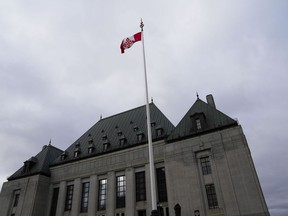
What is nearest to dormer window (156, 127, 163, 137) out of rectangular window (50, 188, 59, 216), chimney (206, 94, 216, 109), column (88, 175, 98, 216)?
chimney (206, 94, 216, 109)

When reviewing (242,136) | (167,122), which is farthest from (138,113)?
(242,136)

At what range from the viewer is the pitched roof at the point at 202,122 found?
29814 millimetres

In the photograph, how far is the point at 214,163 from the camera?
28.0 metres

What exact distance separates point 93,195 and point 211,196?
17201 millimetres

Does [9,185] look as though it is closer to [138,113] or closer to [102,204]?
[102,204]

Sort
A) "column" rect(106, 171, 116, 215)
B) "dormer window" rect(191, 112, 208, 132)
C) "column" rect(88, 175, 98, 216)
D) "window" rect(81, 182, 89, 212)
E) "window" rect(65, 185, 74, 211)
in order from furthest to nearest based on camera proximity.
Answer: "window" rect(65, 185, 74, 211), "window" rect(81, 182, 89, 212), "column" rect(88, 175, 98, 216), "column" rect(106, 171, 116, 215), "dormer window" rect(191, 112, 208, 132)

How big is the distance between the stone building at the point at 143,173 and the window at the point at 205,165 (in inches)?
4.6

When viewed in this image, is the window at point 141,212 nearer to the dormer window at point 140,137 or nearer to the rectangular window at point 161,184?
the rectangular window at point 161,184

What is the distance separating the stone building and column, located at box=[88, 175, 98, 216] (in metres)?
0.14

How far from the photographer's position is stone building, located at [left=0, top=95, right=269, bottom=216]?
26203 mm

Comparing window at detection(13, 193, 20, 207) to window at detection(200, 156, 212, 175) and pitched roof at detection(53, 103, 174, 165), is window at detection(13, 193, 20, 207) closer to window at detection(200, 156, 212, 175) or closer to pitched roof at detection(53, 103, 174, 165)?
pitched roof at detection(53, 103, 174, 165)

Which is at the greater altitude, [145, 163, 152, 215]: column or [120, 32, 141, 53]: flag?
[120, 32, 141, 53]: flag

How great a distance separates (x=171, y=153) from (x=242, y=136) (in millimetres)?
9060

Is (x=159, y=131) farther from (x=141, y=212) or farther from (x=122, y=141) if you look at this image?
(x=141, y=212)
